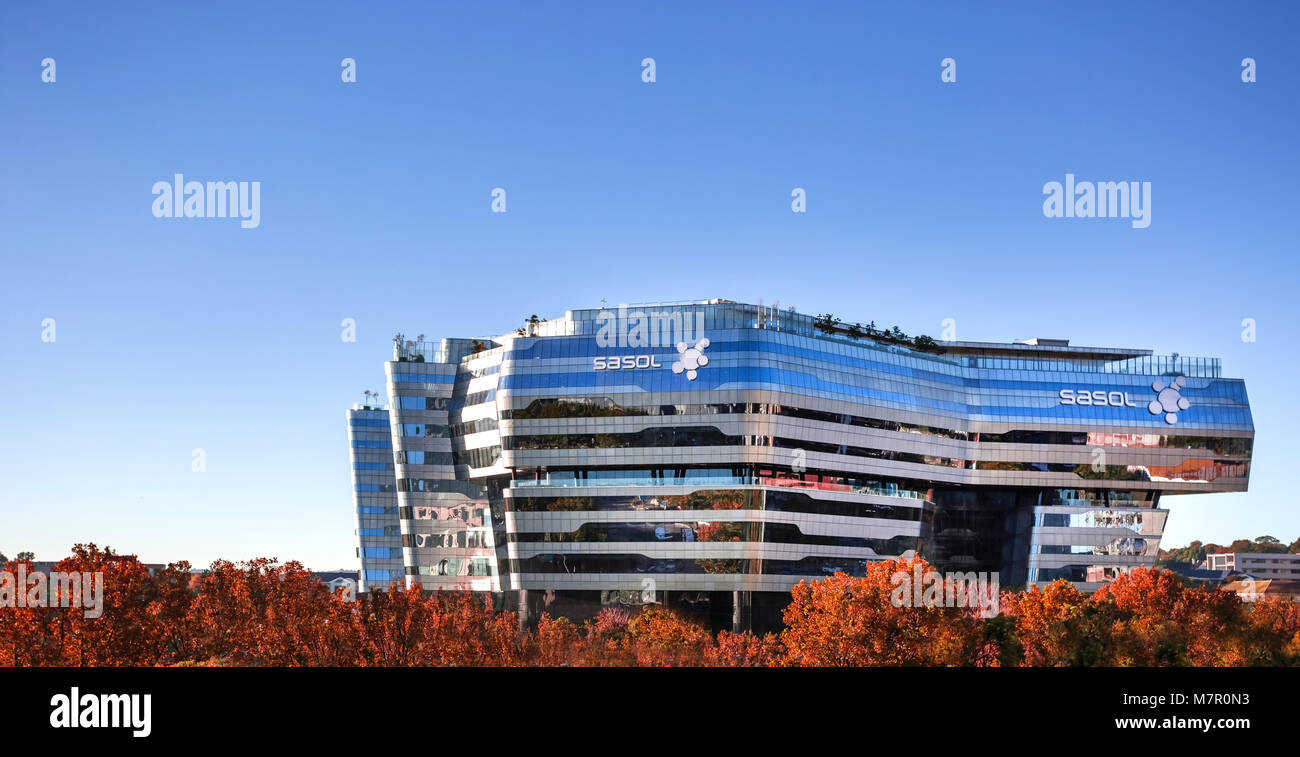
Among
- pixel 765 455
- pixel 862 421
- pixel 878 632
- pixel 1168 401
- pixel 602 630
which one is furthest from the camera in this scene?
pixel 1168 401

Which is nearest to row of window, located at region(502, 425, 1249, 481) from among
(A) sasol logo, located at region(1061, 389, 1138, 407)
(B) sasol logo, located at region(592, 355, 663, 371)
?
(B) sasol logo, located at region(592, 355, 663, 371)

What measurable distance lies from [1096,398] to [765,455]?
54.2m

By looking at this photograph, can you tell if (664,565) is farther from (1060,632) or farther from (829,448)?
(1060,632)

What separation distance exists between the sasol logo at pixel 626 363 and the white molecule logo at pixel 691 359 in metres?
2.83

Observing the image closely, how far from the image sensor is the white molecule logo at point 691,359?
16225 cm

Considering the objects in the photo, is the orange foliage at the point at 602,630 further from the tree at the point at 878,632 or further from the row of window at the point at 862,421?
the row of window at the point at 862,421

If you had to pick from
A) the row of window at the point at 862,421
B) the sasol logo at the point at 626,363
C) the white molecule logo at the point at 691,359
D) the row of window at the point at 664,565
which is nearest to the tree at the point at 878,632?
the row of window at the point at 664,565

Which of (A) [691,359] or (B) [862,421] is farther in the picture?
(B) [862,421]

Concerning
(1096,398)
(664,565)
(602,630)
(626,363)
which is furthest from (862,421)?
(602,630)

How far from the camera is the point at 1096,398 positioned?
183 metres

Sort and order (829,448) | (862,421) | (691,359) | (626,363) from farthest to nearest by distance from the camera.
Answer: (862,421)
(829,448)
(626,363)
(691,359)

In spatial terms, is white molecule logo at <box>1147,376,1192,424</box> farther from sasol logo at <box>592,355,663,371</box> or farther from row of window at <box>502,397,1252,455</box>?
sasol logo at <box>592,355,663,371</box>
